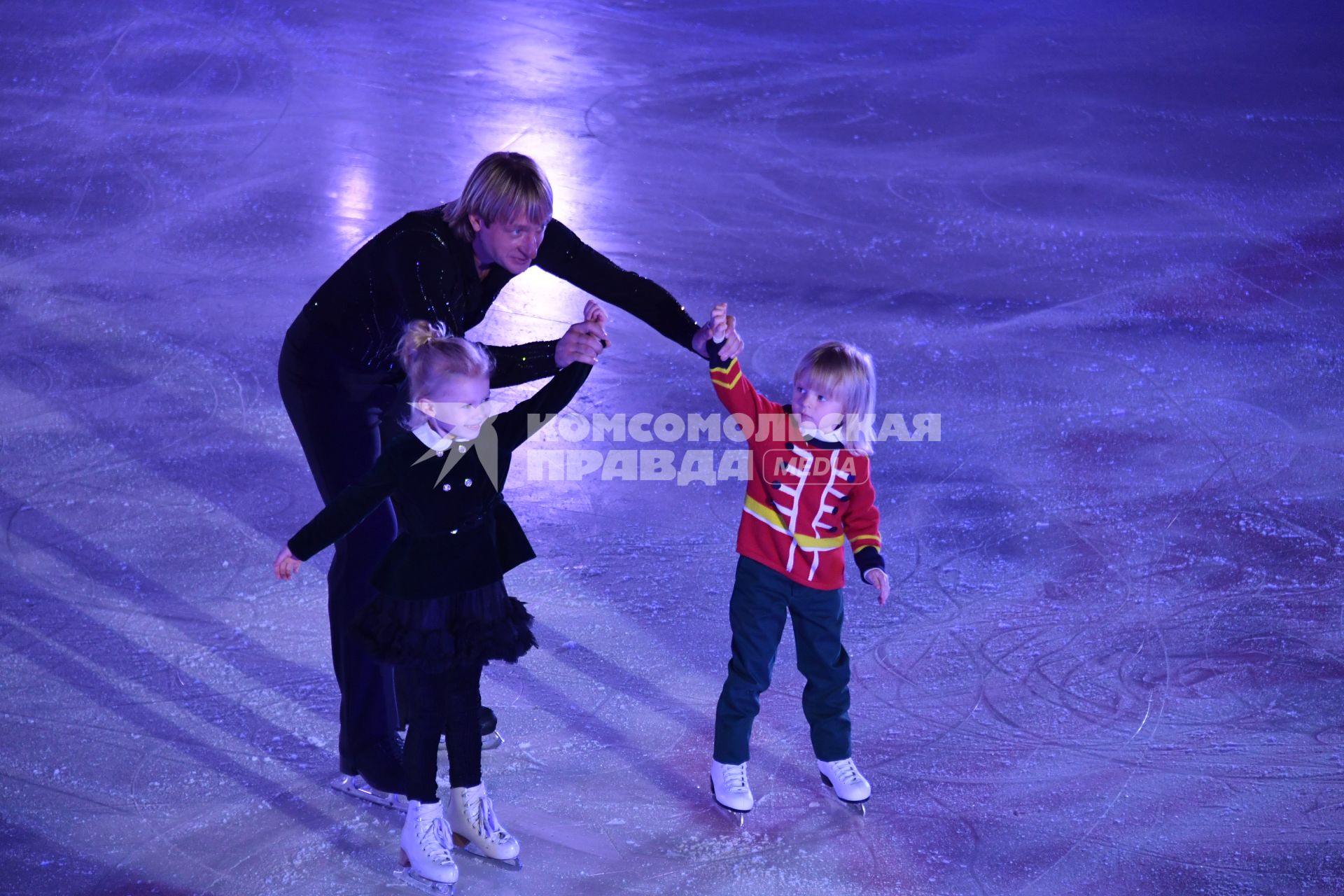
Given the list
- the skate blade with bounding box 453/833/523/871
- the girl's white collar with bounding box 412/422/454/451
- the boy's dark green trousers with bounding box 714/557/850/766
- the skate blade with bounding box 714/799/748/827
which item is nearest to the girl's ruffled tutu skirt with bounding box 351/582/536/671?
the girl's white collar with bounding box 412/422/454/451

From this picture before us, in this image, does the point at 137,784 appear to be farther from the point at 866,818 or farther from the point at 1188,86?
the point at 1188,86

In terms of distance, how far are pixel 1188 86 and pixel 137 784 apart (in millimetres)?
7853

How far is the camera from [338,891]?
2746 mm

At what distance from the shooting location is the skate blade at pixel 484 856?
2842mm

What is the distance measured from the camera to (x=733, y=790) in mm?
3055

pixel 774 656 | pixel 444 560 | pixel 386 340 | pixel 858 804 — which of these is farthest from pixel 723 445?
pixel 444 560

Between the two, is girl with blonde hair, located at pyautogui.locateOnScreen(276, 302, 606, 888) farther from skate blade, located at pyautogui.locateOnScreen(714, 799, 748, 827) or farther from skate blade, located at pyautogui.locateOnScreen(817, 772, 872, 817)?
skate blade, located at pyautogui.locateOnScreen(817, 772, 872, 817)

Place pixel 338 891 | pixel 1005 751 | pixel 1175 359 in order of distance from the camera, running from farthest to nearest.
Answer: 1. pixel 1175 359
2. pixel 1005 751
3. pixel 338 891

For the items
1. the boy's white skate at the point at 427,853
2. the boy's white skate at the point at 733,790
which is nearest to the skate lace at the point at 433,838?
the boy's white skate at the point at 427,853

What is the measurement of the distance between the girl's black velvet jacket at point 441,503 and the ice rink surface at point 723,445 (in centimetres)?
65

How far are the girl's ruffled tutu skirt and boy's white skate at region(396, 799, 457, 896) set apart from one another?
0.34 m

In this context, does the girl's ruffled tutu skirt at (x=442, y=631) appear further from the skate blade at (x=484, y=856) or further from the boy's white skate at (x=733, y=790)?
the boy's white skate at (x=733, y=790)

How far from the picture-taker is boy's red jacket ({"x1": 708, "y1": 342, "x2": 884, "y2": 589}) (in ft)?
9.78

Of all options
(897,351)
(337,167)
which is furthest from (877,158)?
(337,167)
